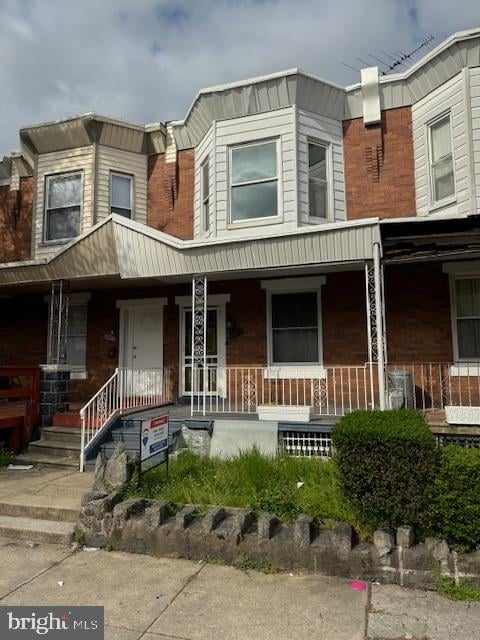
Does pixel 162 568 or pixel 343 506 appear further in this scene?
pixel 343 506

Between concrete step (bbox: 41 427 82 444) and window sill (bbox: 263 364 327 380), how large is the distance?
151 inches

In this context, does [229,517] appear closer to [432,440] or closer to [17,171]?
[432,440]

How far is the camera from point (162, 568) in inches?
175

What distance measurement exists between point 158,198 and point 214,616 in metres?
10.3

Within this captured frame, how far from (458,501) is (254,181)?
24.8 ft

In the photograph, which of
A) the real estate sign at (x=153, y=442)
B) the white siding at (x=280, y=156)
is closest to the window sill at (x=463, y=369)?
the white siding at (x=280, y=156)

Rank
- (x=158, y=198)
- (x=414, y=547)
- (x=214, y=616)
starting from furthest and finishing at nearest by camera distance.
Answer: (x=158, y=198), (x=414, y=547), (x=214, y=616)

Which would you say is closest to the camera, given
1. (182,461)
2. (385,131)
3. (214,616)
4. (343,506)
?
(214,616)

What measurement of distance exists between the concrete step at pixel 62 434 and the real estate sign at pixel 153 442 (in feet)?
8.32

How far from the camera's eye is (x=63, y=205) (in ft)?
39.8

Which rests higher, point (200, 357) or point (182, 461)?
point (200, 357)

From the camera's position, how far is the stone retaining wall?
4113 millimetres

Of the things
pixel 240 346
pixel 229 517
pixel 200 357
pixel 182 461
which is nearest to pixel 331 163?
pixel 240 346

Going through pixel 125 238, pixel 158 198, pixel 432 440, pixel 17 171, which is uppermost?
pixel 17 171
